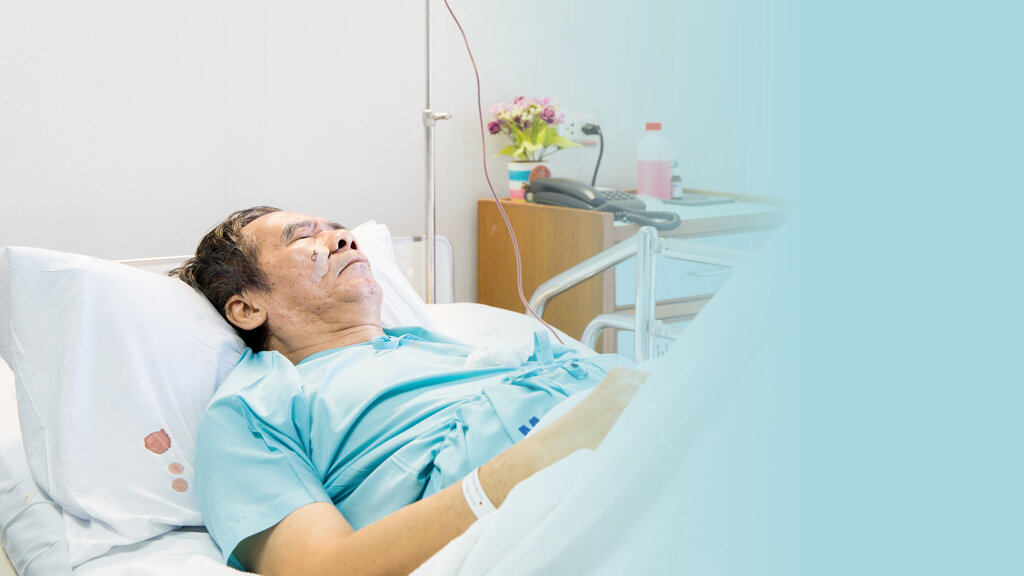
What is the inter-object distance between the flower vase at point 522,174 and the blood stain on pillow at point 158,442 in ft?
5.09

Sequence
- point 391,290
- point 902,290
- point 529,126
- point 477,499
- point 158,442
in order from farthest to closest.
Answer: point 529,126 < point 391,290 < point 158,442 < point 477,499 < point 902,290

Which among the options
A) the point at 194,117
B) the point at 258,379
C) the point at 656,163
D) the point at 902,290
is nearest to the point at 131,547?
the point at 258,379

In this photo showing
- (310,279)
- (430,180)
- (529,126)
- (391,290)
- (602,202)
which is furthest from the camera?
(529,126)

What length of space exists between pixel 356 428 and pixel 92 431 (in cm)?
38

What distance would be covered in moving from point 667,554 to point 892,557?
0.59ft

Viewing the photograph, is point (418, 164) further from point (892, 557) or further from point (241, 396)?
point (892, 557)

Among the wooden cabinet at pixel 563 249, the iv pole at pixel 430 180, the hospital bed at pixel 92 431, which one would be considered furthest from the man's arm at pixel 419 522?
the iv pole at pixel 430 180

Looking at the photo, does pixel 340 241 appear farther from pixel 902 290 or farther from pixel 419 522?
pixel 902 290

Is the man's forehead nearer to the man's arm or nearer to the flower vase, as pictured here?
the man's arm

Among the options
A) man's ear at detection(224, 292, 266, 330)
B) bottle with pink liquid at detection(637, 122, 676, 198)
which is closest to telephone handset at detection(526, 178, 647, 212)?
bottle with pink liquid at detection(637, 122, 676, 198)

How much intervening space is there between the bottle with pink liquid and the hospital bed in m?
1.25

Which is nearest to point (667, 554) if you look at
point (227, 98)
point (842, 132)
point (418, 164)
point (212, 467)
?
point (842, 132)

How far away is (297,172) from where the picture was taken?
7.91 feet

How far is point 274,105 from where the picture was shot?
7.69 ft
